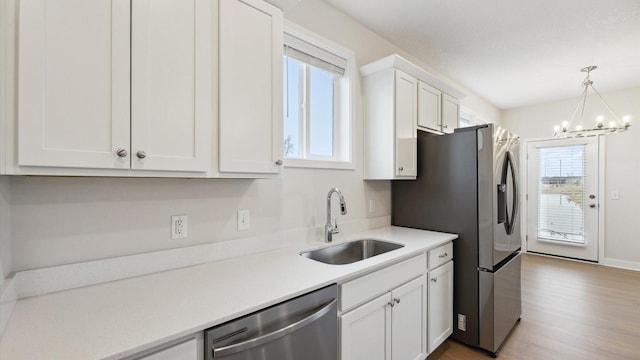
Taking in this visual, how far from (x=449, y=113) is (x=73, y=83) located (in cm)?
301

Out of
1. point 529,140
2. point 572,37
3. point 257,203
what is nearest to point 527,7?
point 572,37

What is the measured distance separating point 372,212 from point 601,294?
3.05m

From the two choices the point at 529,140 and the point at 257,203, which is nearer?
the point at 257,203

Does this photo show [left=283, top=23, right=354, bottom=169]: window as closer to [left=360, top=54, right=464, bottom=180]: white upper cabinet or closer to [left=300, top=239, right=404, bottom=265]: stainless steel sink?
[left=360, top=54, right=464, bottom=180]: white upper cabinet

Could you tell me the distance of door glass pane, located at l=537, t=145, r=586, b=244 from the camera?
4629 mm

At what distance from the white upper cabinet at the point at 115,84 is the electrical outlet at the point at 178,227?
1.24 ft

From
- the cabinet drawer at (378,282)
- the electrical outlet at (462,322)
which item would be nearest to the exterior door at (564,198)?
the electrical outlet at (462,322)

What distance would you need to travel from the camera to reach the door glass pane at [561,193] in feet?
15.2

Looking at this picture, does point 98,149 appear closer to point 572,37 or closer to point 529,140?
point 572,37

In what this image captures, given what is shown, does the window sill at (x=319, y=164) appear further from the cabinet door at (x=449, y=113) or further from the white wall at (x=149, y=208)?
the cabinet door at (x=449, y=113)

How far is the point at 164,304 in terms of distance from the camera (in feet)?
3.31

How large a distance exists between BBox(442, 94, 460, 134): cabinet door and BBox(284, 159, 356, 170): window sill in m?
1.21

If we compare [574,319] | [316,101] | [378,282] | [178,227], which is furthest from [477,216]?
[178,227]

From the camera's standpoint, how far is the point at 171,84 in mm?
1143
